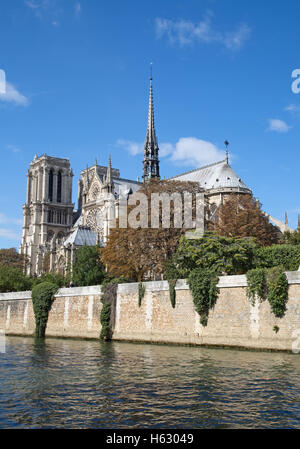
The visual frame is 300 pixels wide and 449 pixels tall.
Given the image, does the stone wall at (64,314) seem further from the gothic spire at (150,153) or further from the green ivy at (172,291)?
the gothic spire at (150,153)

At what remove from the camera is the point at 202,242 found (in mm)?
27234

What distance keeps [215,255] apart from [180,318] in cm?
405

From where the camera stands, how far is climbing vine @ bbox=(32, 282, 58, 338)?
32375 millimetres

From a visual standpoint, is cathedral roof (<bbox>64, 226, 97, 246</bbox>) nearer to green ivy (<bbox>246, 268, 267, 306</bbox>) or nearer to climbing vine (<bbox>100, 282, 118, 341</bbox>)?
climbing vine (<bbox>100, 282, 118, 341</bbox>)

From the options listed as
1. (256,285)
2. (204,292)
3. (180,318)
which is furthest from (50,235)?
(256,285)

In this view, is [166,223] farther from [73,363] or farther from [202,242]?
[73,363]

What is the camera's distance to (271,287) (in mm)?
20266

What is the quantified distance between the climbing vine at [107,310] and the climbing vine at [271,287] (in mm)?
9176

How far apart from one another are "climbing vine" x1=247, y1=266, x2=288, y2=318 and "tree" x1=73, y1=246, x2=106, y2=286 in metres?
24.3

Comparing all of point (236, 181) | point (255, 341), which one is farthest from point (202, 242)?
point (236, 181)

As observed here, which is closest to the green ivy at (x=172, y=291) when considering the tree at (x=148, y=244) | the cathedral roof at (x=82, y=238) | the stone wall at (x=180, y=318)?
the stone wall at (x=180, y=318)

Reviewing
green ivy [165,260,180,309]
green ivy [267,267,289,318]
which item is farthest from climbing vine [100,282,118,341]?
green ivy [267,267,289,318]

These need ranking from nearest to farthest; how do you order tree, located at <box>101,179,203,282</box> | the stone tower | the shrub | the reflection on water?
the reflection on water < the shrub < tree, located at <box>101,179,203,282</box> < the stone tower
